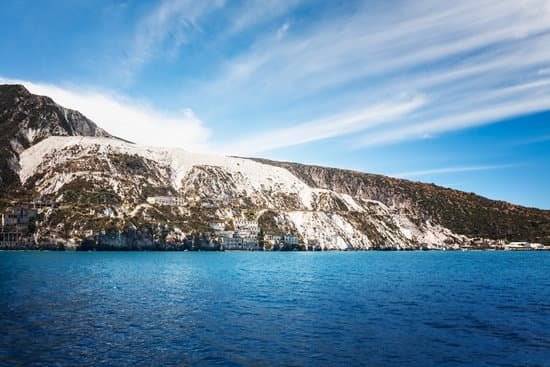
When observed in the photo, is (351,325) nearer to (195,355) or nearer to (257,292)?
(195,355)

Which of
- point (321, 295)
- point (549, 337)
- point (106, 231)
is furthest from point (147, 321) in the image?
point (106, 231)

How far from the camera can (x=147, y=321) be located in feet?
121

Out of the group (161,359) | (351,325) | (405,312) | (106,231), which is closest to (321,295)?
(405,312)

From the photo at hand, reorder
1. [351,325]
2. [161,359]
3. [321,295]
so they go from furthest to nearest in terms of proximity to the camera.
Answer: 1. [321,295]
2. [351,325]
3. [161,359]

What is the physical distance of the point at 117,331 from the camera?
32.8 metres

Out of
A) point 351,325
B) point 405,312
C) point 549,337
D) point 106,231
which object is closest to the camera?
point 549,337

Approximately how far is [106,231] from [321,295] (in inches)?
6275

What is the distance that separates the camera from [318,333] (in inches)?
1293

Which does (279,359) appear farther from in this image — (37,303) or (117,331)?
(37,303)

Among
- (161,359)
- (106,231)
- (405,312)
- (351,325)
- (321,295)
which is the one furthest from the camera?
(106,231)

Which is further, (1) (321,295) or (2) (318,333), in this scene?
(1) (321,295)

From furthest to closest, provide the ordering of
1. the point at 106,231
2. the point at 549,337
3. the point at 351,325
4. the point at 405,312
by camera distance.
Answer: the point at 106,231
the point at 405,312
the point at 351,325
the point at 549,337

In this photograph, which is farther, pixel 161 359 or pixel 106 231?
pixel 106 231

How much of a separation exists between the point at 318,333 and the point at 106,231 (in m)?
177
